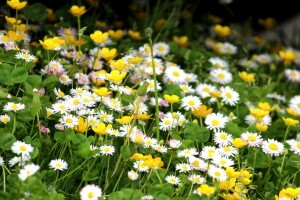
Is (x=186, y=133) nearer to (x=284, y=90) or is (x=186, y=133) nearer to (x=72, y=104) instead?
(x=72, y=104)

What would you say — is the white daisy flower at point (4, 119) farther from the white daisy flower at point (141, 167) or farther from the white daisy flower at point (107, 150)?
A: the white daisy flower at point (141, 167)

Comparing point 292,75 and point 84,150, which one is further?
point 292,75

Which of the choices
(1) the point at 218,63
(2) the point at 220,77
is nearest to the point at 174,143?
(2) the point at 220,77

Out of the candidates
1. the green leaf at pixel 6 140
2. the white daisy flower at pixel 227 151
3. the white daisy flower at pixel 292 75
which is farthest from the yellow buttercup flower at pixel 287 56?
the green leaf at pixel 6 140

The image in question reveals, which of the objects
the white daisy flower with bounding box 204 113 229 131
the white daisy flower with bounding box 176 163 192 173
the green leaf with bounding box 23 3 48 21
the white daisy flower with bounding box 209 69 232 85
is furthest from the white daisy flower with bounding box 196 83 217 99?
the green leaf with bounding box 23 3 48 21

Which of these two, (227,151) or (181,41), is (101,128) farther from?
(181,41)

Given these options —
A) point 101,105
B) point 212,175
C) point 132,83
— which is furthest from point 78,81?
point 212,175
